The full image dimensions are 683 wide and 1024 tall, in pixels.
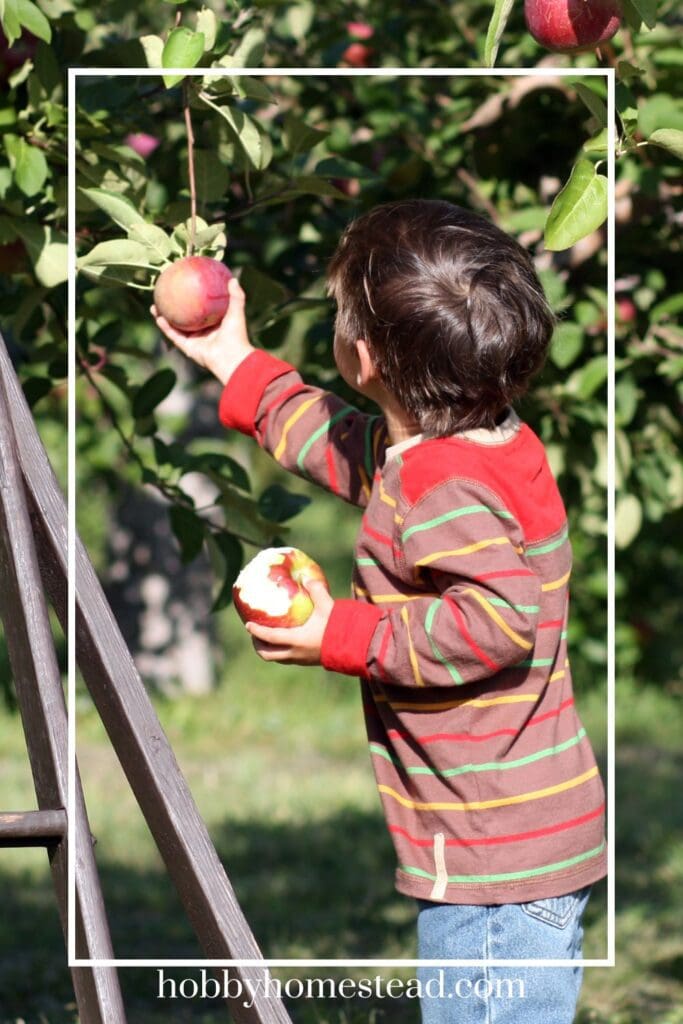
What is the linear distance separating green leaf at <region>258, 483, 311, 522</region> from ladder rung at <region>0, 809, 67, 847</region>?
28.7 inches

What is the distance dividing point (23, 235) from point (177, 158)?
0.50 metres

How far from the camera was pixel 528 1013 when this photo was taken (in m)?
1.65

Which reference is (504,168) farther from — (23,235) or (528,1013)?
(528,1013)

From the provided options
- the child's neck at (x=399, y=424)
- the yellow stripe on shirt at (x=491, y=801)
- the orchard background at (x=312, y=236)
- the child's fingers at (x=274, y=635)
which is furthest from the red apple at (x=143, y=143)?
the yellow stripe on shirt at (x=491, y=801)

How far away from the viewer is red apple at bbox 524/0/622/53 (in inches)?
62.1

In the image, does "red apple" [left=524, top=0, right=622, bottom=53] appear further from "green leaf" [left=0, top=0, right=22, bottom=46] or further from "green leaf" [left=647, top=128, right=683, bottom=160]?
"green leaf" [left=0, top=0, right=22, bottom=46]

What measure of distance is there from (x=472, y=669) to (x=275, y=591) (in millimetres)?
235

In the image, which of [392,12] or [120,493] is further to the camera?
[120,493]

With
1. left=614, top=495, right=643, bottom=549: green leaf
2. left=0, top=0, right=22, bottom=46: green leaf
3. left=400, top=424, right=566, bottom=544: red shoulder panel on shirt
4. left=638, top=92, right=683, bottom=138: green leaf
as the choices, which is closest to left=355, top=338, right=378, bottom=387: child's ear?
left=400, top=424, right=566, bottom=544: red shoulder panel on shirt

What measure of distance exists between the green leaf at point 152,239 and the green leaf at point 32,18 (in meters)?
0.25

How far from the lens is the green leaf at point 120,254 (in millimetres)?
1791

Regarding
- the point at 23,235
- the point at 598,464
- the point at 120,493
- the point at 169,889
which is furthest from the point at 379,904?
the point at 120,493

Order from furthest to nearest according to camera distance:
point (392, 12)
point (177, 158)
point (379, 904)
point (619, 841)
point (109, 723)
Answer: point (619, 841) → point (379, 904) → point (392, 12) → point (177, 158) → point (109, 723)

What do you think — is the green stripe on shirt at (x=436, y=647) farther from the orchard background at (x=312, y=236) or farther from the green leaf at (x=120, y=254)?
the green leaf at (x=120, y=254)
